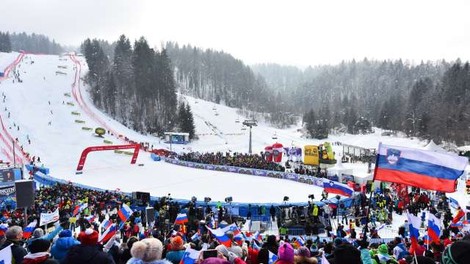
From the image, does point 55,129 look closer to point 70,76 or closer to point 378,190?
point 70,76

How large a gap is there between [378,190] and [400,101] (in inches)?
2946

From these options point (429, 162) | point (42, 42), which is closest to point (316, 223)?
point (429, 162)

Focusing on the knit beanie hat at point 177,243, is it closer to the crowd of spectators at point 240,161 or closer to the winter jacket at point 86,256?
the winter jacket at point 86,256

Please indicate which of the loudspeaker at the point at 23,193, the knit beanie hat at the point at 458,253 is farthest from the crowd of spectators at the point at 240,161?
the knit beanie hat at the point at 458,253

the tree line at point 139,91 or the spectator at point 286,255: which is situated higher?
the tree line at point 139,91

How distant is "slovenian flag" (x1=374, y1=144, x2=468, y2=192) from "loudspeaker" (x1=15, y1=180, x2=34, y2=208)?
9.10 m

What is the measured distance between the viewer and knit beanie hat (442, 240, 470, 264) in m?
2.25

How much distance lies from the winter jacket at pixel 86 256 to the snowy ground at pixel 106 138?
69.6 ft

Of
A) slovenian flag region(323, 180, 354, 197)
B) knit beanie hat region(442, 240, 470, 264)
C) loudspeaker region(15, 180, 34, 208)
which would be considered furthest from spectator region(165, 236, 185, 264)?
slovenian flag region(323, 180, 354, 197)

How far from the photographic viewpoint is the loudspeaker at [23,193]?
10.1 metres

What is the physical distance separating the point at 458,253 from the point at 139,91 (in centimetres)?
7180

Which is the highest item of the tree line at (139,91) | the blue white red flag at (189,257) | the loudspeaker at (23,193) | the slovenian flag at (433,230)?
the tree line at (139,91)

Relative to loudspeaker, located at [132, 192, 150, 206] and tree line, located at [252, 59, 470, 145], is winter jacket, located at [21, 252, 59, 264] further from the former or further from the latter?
tree line, located at [252, 59, 470, 145]

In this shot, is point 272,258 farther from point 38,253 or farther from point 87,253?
point 38,253
